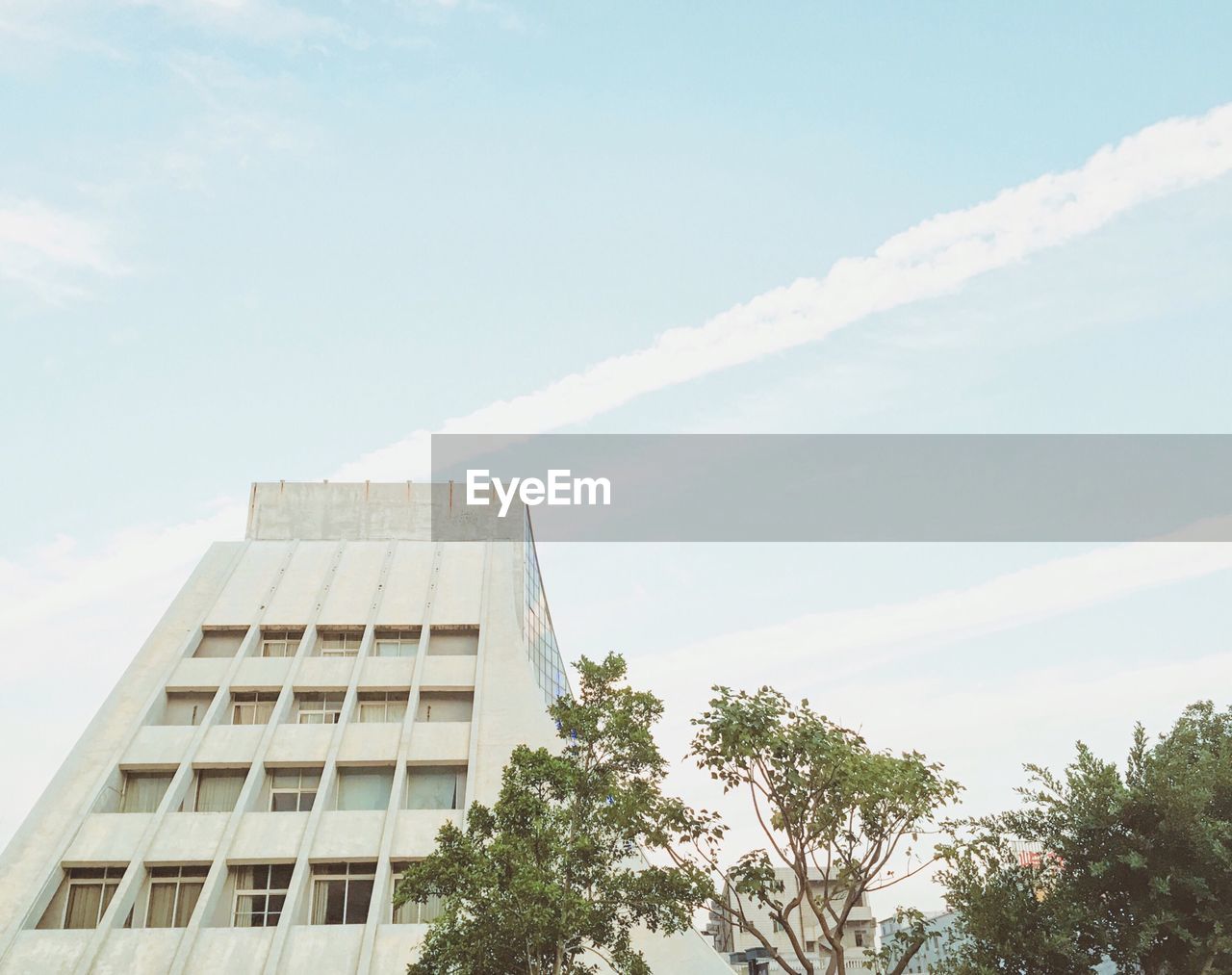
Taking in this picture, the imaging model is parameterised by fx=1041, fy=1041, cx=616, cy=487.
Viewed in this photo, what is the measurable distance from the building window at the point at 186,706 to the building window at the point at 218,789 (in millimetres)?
3553

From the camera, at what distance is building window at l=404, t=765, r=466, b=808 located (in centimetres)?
3791

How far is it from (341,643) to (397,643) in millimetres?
2466

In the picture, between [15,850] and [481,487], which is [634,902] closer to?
[15,850]

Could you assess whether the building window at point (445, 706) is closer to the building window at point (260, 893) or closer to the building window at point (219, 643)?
the building window at point (260, 893)

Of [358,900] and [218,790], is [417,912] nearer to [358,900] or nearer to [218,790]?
[358,900]

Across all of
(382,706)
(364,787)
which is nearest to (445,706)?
(382,706)

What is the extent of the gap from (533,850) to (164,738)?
21913 millimetres

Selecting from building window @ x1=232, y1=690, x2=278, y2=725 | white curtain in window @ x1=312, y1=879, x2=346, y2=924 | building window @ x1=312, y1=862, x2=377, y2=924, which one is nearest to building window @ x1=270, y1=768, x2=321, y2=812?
building window @ x1=312, y1=862, x2=377, y2=924

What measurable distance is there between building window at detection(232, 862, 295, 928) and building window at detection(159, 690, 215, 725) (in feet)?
27.9

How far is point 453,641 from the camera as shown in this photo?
1815 inches

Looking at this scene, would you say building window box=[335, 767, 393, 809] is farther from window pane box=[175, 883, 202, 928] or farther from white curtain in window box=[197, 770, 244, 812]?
window pane box=[175, 883, 202, 928]

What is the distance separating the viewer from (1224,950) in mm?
21969

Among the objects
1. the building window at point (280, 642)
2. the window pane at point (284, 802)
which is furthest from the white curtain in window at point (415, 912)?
the building window at point (280, 642)

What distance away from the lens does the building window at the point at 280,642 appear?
45281 mm
